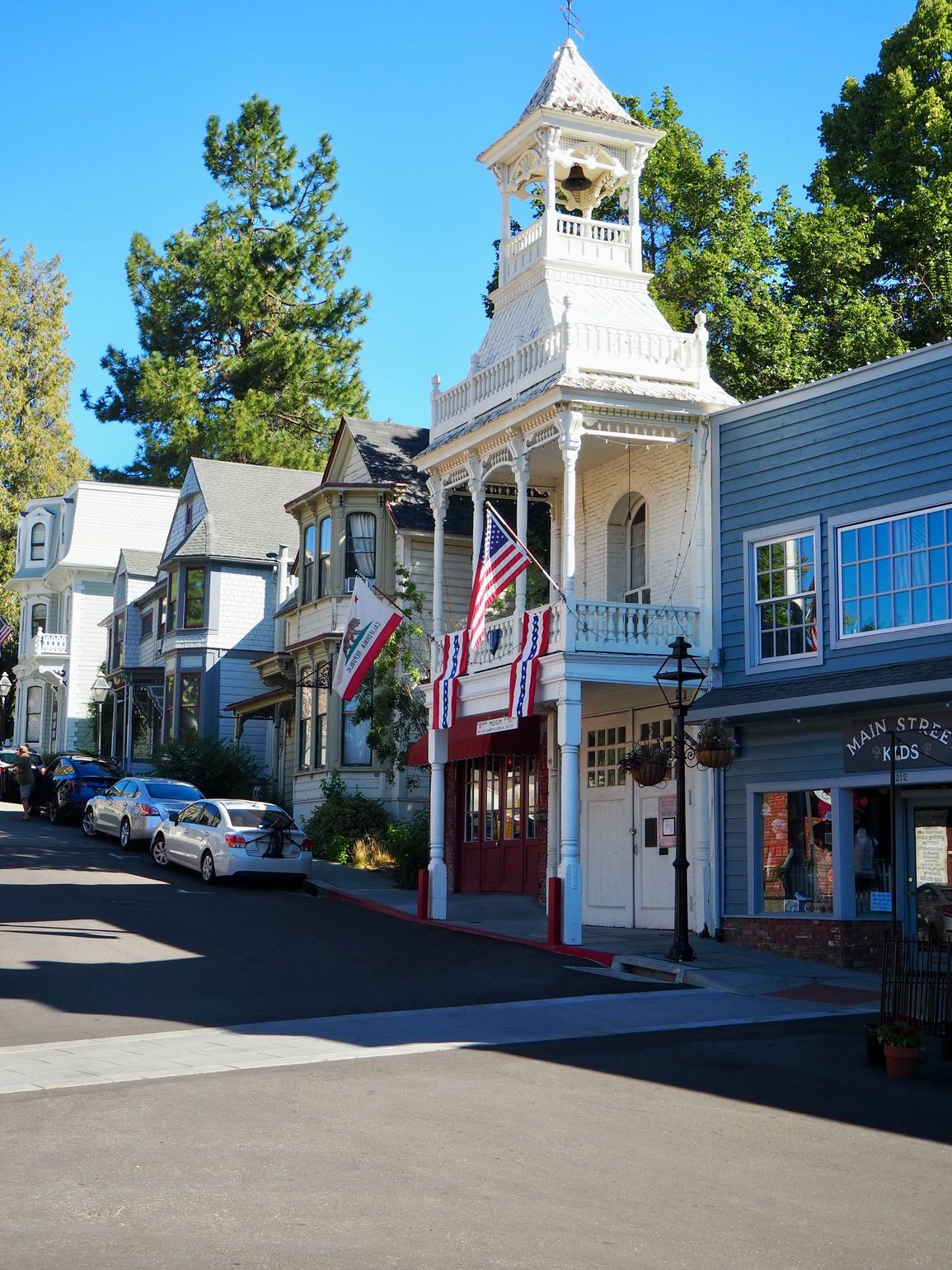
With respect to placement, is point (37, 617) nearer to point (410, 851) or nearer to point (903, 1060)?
point (410, 851)

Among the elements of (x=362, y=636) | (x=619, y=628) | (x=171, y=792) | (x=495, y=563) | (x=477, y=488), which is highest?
(x=477, y=488)

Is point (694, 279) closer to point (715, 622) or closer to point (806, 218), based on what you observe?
point (806, 218)

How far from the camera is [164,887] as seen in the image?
25125 mm

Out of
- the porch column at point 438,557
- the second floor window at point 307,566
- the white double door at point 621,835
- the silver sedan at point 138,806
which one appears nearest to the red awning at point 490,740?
the white double door at point 621,835

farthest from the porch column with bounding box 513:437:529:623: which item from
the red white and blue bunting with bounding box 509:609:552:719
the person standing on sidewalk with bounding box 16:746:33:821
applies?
the person standing on sidewalk with bounding box 16:746:33:821

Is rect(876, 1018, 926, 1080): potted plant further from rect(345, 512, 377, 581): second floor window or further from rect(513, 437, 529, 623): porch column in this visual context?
rect(345, 512, 377, 581): second floor window

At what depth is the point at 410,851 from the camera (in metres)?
28.3

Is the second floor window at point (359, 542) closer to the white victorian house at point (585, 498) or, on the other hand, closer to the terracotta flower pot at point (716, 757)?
the white victorian house at point (585, 498)

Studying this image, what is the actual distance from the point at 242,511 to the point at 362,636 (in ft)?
68.8

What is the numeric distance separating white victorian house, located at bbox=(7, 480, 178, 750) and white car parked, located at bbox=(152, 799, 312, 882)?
2788cm

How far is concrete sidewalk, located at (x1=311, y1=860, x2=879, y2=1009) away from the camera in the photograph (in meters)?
17.0

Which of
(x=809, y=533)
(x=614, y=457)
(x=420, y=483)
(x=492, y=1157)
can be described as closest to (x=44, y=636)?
(x=420, y=483)

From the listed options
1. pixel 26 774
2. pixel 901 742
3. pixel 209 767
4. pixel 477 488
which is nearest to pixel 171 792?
pixel 209 767

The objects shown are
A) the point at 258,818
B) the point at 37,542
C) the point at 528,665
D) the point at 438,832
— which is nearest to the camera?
the point at 528,665
